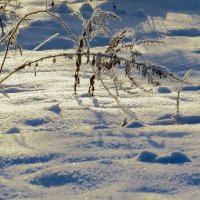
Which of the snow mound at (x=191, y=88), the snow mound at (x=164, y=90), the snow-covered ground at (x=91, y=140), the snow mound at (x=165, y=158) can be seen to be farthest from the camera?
the snow mound at (x=191, y=88)

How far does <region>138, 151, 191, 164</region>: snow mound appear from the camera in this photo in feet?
7.38

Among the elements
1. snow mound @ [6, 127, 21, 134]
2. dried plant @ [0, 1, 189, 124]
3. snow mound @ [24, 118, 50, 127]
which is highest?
dried plant @ [0, 1, 189, 124]

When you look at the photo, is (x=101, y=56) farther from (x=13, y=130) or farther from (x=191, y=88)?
(x=191, y=88)

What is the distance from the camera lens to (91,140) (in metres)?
2.47

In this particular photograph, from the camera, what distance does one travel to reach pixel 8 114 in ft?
9.45

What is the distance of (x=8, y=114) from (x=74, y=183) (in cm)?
95

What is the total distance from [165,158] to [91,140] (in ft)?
1.23

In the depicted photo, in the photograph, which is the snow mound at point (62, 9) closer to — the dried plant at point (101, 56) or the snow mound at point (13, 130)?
the dried plant at point (101, 56)

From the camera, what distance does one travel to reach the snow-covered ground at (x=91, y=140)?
2.01 meters

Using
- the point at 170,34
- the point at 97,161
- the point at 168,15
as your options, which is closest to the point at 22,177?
the point at 97,161

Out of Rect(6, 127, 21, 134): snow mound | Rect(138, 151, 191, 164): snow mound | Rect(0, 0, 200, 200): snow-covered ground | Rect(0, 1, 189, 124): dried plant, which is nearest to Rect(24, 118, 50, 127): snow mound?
Rect(0, 0, 200, 200): snow-covered ground

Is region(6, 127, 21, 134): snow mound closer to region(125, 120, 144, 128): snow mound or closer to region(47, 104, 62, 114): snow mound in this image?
region(47, 104, 62, 114): snow mound

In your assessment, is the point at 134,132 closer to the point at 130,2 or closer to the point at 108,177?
the point at 108,177

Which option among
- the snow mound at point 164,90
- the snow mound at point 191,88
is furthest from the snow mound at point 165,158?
the snow mound at point 191,88
